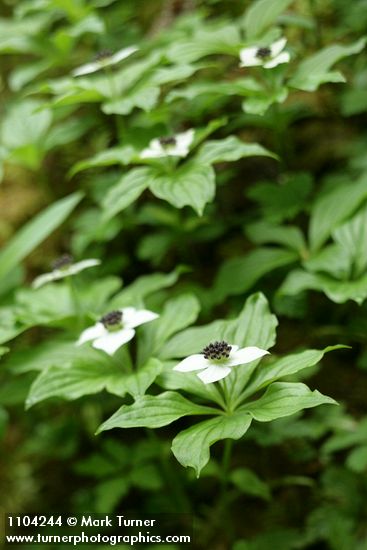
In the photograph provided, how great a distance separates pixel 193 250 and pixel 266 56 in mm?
A: 1090

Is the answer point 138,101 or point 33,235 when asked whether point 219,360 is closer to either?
point 138,101

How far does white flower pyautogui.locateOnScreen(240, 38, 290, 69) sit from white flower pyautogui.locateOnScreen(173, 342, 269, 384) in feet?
3.67

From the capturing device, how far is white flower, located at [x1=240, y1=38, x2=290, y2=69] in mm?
2156

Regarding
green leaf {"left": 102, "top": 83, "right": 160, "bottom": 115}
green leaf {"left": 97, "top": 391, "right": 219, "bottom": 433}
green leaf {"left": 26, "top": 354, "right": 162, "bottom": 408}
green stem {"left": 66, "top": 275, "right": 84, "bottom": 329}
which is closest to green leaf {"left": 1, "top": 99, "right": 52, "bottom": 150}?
green leaf {"left": 102, "top": 83, "right": 160, "bottom": 115}

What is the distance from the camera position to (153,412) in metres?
1.56

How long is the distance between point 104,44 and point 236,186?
3.58 ft

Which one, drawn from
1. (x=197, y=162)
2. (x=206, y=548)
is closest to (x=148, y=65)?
(x=197, y=162)

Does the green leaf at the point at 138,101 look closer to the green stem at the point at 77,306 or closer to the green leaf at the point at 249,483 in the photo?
the green stem at the point at 77,306

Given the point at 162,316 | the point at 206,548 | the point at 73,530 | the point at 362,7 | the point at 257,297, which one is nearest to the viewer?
the point at 257,297

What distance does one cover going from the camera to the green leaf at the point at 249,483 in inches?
86.0

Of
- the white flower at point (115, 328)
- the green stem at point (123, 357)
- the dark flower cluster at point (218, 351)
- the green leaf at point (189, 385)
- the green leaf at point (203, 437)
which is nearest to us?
the green leaf at point (203, 437)

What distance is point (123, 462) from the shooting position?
243 cm

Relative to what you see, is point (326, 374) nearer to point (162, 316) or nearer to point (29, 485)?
point (162, 316)

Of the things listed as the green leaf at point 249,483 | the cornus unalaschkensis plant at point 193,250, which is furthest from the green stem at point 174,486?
the green leaf at point 249,483
